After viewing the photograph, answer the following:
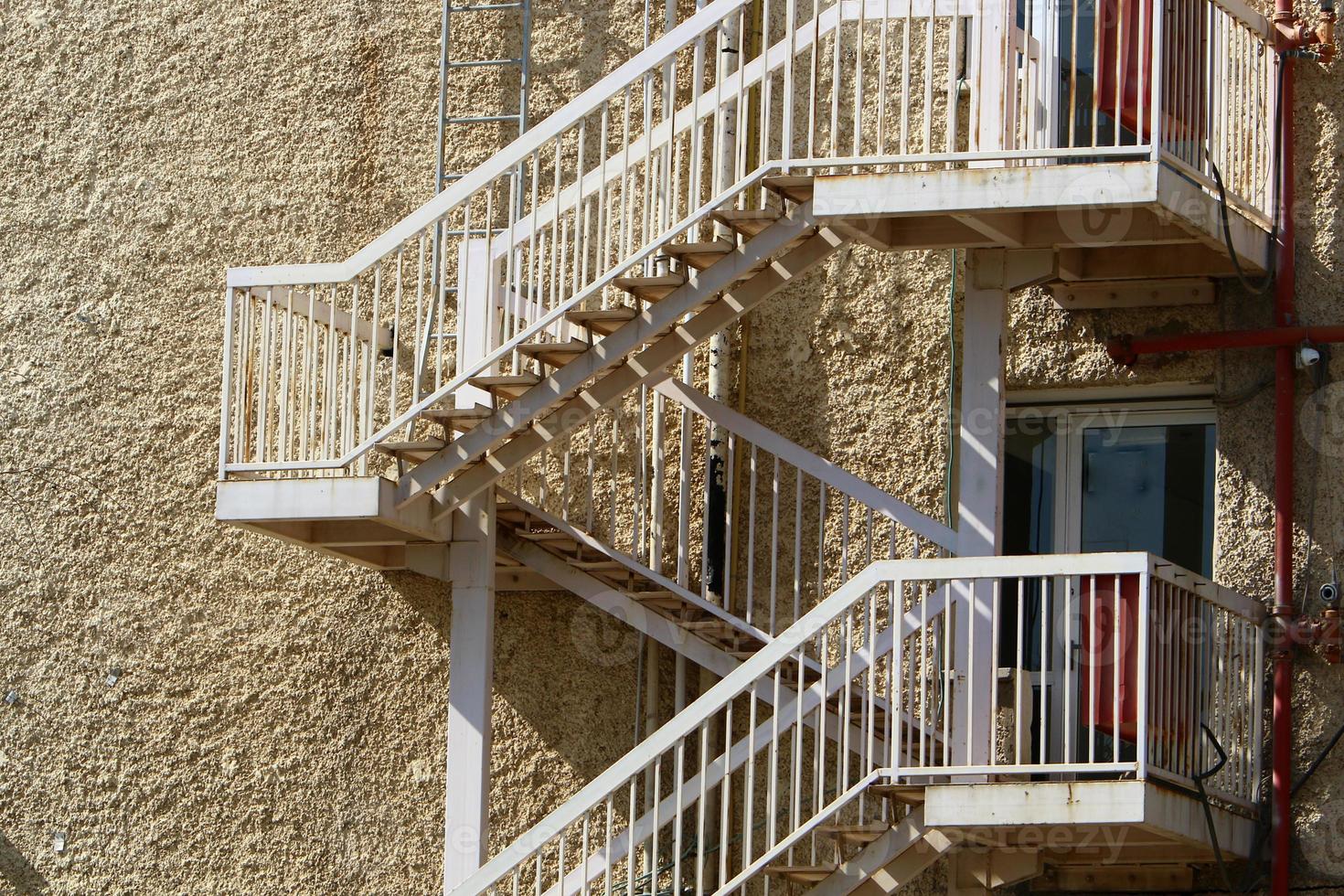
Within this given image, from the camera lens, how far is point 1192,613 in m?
10.1

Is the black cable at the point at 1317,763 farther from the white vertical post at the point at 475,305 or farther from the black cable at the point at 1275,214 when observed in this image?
the white vertical post at the point at 475,305

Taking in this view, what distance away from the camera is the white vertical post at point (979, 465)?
9930 mm

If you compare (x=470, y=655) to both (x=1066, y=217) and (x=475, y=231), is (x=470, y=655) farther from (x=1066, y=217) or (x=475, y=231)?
(x=1066, y=217)

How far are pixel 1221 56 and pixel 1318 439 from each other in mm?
1698

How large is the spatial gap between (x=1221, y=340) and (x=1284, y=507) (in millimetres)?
800

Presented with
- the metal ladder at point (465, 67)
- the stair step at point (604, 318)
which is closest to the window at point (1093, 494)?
the stair step at point (604, 318)

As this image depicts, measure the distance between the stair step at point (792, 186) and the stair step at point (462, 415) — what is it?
1514 mm

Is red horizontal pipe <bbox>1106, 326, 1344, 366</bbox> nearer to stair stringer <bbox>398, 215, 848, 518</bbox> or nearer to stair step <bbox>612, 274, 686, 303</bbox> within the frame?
stair stringer <bbox>398, 215, 848, 518</bbox>

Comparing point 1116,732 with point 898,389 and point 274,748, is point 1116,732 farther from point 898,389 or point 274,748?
point 274,748

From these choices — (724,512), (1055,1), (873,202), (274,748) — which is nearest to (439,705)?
(274,748)

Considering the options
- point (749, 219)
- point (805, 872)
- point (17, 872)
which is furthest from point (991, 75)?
point (17, 872)

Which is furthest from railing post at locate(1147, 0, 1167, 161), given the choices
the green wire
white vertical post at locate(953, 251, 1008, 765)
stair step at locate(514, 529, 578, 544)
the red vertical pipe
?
stair step at locate(514, 529, 578, 544)

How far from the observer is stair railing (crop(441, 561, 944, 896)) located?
9.73 m

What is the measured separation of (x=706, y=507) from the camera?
37.6 feet
